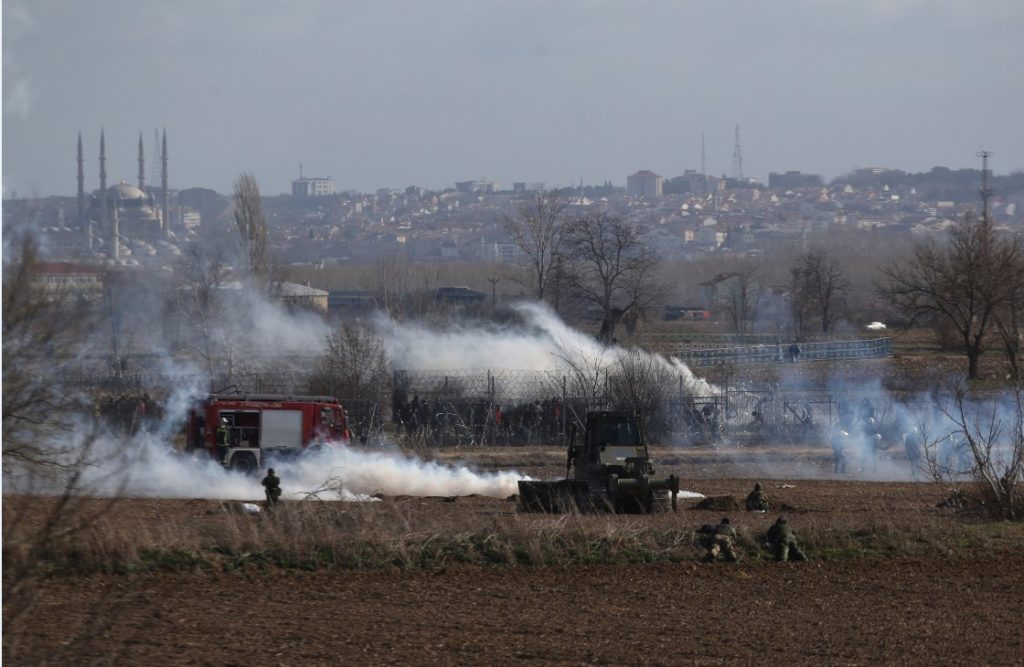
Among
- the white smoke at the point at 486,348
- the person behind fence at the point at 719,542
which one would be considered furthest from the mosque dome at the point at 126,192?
the person behind fence at the point at 719,542

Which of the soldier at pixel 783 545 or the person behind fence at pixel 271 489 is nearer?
the soldier at pixel 783 545

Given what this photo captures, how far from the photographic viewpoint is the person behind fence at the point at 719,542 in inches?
757

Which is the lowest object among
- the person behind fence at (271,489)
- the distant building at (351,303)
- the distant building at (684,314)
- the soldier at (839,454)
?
the soldier at (839,454)

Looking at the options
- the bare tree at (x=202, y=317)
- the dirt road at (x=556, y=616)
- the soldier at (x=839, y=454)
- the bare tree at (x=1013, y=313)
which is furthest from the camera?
the bare tree at (x=1013, y=313)

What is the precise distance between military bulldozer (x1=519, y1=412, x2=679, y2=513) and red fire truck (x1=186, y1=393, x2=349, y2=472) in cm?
887

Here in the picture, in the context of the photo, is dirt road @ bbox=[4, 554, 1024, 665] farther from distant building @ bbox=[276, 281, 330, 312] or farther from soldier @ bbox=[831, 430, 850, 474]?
distant building @ bbox=[276, 281, 330, 312]

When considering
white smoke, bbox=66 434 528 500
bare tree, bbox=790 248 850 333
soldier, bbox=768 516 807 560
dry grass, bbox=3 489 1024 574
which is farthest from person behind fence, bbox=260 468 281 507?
bare tree, bbox=790 248 850 333

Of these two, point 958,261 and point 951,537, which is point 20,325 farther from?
point 958,261

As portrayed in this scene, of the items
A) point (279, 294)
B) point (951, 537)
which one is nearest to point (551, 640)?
point (951, 537)

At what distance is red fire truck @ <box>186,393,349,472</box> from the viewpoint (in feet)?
104

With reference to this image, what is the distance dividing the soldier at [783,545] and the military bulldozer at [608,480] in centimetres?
417

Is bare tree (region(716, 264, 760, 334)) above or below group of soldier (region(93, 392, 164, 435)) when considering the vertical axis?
above

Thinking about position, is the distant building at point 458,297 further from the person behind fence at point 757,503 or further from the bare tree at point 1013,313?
the person behind fence at point 757,503

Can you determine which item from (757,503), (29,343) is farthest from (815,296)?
(29,343)
